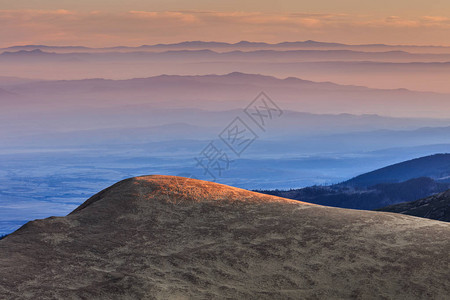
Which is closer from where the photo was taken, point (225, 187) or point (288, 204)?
point (288, 204)

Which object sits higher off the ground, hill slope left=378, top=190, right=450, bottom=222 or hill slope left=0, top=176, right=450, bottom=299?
hill slope left=378, top=190, right=450, bottom=222

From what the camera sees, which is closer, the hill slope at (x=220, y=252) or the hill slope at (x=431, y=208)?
the hill slope at (x=220, y=252)

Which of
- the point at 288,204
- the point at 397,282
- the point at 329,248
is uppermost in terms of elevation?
the point at 288,204

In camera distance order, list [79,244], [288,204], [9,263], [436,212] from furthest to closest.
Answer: [436,212]
[288,204]
[79,244]
[9,263]

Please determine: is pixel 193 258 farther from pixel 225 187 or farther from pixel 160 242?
pixel 225 187

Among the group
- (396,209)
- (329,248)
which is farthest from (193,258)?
(396,209)
